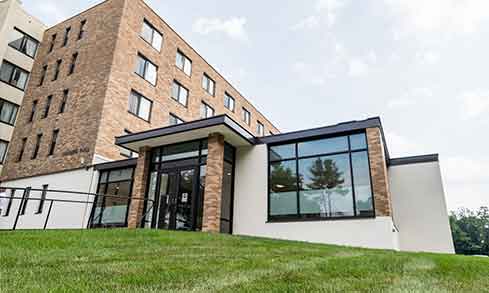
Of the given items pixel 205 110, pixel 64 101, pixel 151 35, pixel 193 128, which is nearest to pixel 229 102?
pixel 205 110

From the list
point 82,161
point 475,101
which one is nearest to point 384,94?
point 475,101

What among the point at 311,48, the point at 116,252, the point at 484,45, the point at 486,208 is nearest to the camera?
the point at 116,252

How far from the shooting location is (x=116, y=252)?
17.3 feet

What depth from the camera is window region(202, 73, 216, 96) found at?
2335 cm

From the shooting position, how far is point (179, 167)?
1136 cm

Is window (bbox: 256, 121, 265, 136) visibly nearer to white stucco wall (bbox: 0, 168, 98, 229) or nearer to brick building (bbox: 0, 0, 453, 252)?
brick building (bbox: 0, 0, 453, 252)

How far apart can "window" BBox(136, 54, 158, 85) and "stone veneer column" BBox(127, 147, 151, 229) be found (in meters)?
7.23

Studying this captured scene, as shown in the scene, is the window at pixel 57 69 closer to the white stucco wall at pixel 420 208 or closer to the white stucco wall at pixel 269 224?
the white stucco wall at pixel 269 224

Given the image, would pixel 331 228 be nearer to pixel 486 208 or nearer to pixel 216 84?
pixel 216 84

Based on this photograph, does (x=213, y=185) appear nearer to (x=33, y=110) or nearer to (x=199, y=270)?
(x=199, y=270)

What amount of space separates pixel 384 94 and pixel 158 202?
1653 cm

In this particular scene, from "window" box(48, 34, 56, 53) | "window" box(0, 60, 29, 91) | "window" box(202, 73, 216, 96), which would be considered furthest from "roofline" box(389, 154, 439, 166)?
"window" box(0, 60, 29, 91)

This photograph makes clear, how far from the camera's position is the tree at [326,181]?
31.9 ft

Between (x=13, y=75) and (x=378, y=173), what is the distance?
22.3 metres
